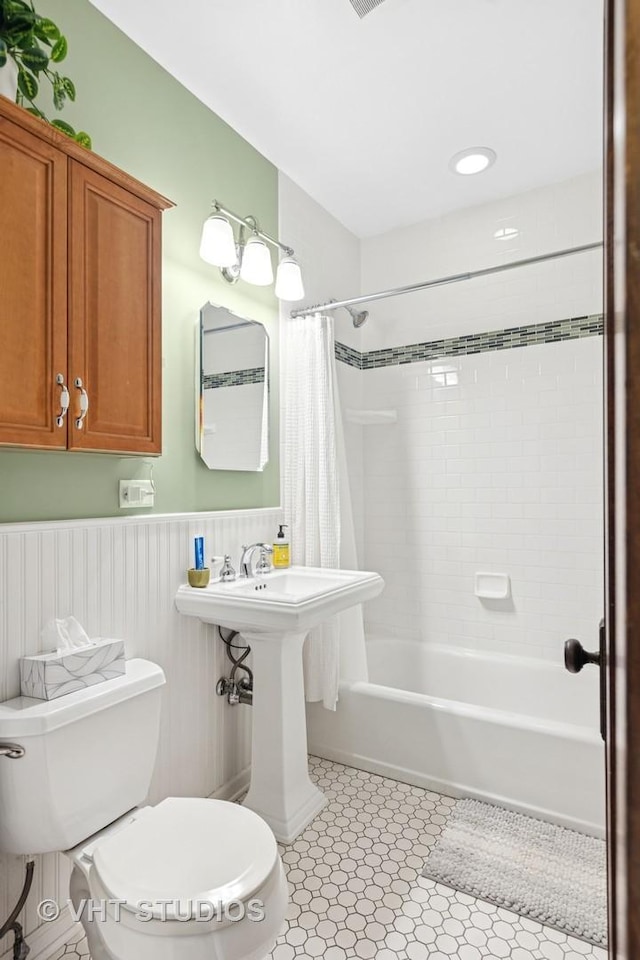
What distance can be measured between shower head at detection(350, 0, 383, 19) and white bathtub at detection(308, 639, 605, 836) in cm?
246

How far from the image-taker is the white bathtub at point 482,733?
1.96 metres

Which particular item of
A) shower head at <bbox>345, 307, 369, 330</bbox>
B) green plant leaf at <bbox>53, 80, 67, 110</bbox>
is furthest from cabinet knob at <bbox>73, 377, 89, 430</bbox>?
shower head at <bbox>345, 307, 369, 330</bbox>

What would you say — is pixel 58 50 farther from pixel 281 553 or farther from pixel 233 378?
pixel 281 553

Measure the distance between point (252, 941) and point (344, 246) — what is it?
309 cm

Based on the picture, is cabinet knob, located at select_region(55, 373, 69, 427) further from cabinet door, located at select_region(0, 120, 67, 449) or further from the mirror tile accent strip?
the mirror tile accent strip

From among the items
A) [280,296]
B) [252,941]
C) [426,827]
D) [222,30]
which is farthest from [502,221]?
[252,941]

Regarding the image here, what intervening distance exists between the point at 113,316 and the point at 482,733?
1.97 metres

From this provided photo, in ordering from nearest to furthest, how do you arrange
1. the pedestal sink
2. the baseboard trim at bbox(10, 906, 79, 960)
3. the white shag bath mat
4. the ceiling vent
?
the baseboard trim at bbox(10, 906, 79, 960)
the white shag bath mat
the ceiling vent
the pedestal sink

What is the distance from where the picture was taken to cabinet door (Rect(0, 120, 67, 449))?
125 centimetres

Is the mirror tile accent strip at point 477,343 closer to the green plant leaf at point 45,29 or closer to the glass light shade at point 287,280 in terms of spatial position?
the glass light shade at point 287,280

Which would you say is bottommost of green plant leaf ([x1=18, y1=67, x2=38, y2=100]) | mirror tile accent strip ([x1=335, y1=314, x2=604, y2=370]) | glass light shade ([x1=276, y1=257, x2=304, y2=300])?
mirror tile accent strip ([x1=335, y1=314, x2=604, y2=370])

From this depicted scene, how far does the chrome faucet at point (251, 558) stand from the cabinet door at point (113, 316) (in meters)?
0.72

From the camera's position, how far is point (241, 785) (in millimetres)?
2262

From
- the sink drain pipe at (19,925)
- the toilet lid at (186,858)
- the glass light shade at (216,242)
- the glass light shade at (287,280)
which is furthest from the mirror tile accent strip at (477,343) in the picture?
the sink drain pipe at (19,925)
